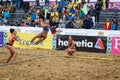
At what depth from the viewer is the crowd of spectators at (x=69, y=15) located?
2007cm

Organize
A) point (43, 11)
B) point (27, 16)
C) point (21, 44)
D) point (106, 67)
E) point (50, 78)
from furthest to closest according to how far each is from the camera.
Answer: point (27, 16) < point (43, 11) < point (21, 44) < point (106, 67) < point (50, 78)

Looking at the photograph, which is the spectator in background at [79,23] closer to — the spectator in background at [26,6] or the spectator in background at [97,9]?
the spectator in background at [97,9]

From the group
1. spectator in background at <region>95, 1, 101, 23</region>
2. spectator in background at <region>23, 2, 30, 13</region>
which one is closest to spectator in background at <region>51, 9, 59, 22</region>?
spectator in background at <region>95, 1, 101, 23</region>

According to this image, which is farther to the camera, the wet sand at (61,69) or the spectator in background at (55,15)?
the spectator in background at (55,15)

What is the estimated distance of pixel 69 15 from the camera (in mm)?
21859

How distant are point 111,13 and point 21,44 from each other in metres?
6.68

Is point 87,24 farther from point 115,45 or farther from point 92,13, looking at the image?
point 115,45

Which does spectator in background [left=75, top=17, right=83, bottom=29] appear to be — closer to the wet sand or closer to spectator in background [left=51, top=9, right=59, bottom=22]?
spectator in background [left=51, top=9, right=59, bottom=22]

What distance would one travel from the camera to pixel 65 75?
11.3m

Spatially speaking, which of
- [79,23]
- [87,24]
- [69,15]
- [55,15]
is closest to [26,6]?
[55,15]

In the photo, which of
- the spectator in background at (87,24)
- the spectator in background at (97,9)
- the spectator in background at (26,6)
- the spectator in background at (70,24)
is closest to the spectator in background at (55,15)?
the spectator in background at (70,24)

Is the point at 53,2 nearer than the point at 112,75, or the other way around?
the point at 112,75

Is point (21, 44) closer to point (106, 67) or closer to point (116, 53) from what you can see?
point (116, 53)

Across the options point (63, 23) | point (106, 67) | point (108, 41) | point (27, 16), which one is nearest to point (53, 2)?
point (27, 16)
